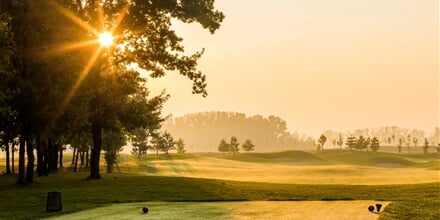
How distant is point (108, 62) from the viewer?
51156 mm

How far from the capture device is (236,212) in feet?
76.6

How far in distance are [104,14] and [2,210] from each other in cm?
2483

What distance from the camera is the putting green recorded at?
2139 centimetres

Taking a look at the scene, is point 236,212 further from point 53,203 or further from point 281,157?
point 281,157

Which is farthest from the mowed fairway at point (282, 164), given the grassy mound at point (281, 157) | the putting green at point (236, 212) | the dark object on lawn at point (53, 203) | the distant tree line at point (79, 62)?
the dark object on lawn at point (53, 203)

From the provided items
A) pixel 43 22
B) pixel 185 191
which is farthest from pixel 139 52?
pixel 185 191

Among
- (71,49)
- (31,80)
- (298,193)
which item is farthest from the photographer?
(71,49)

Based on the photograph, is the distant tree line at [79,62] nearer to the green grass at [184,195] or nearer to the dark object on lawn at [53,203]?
the green grass at [184,195]

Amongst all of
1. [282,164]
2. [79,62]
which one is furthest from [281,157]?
[79,62]

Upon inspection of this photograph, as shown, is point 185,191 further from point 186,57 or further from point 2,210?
point 186,57

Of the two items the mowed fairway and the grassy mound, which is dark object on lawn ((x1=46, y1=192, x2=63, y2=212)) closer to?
the mowed fairway

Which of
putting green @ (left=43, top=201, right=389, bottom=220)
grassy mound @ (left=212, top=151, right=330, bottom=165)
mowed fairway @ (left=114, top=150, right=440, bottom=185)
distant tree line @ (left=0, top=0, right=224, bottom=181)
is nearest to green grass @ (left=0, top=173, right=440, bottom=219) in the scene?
putting green @ (left=43, top=201, right=389, bottom=220)

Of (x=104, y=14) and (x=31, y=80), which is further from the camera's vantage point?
(x=104, y=14)

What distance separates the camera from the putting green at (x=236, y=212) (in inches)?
842
